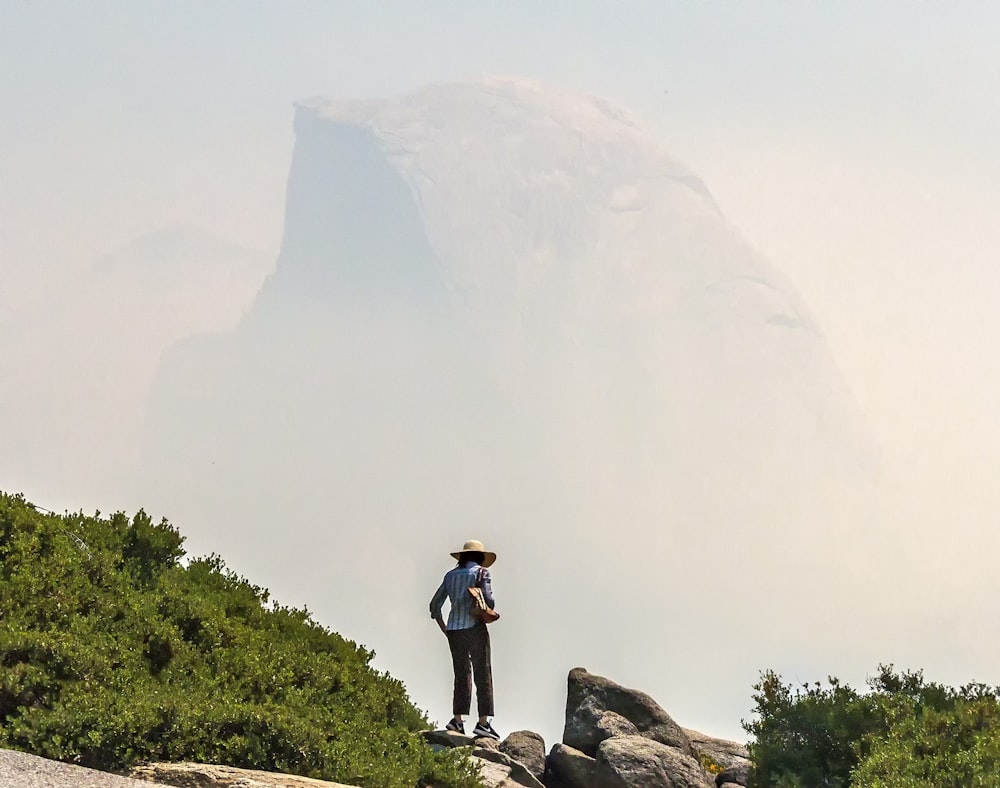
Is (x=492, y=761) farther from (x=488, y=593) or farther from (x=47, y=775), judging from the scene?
(x=47, y=775)

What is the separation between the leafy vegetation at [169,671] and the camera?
10438 mm

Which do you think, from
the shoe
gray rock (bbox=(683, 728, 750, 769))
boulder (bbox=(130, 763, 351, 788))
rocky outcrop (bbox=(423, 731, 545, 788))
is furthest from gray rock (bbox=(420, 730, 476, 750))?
gray rock (bbox=(683, 728, 750, 769))

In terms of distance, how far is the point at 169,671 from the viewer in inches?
469

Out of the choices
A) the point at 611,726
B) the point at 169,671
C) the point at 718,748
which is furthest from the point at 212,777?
the point at 718,748

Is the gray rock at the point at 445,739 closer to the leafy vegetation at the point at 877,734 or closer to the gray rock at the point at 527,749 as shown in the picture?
the gray rock at the point at 527,749

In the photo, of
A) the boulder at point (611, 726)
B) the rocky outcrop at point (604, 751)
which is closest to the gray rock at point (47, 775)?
the rocky outcrop at point (604, 751)

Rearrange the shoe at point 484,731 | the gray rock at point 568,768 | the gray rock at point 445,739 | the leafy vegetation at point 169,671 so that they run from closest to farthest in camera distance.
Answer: the leafy vegetation at point 169,671 → the gray rock at point 445,739 → the shoe at point 484,731 → the gray rock at point 568,768

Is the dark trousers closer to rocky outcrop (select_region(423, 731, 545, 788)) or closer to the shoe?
the shoe

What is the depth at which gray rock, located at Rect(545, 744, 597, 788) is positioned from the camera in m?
15.5

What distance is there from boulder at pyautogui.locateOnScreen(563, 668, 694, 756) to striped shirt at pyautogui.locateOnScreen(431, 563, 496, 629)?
276 cm

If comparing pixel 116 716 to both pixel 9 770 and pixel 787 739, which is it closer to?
pixel 9 770

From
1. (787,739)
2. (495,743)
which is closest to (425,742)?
(495,743)

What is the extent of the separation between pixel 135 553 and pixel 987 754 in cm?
1000

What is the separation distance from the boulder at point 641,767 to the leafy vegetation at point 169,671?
286 cm
